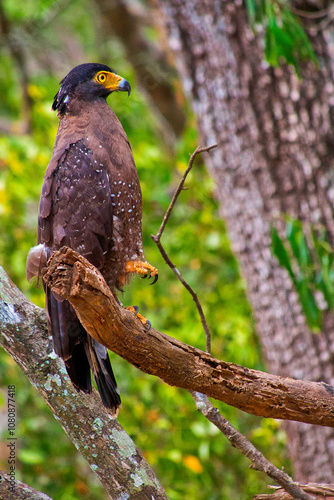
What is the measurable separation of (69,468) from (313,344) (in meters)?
2.50

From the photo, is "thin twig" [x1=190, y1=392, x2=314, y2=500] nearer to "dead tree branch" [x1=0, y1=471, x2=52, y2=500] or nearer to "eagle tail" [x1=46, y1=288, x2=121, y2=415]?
"eagle tail" [x1=46, y1=288, x2=121, y2=415]

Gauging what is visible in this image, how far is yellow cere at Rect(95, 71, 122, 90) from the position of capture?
2.65 metres

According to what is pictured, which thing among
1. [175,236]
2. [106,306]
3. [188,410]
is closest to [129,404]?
[188,410]

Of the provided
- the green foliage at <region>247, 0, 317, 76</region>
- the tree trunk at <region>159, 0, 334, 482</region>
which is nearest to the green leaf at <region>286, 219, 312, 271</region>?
the tree trunk at <region>159, 0, 334, 482</region>

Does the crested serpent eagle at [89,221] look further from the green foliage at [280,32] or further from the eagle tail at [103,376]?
the green foliage at [280,32]

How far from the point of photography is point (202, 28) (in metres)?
3.83

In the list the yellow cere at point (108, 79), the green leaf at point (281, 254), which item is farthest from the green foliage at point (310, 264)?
the yellow cere at point (108, 79)

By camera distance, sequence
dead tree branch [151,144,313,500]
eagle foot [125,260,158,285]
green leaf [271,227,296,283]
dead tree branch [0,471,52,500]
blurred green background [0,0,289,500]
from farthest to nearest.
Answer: blurred green background [0,0,289,500] → green leaf [271,227,296,283] → eagle foot [125,260,158,285] → dead tree branch [151,144,313,500] → dead tree branch [0,471,52,500]

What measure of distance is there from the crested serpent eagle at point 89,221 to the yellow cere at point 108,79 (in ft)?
0.75

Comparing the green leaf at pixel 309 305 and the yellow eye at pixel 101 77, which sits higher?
the yellow eye at pixel 101 77

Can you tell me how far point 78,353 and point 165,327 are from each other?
2.63 meters

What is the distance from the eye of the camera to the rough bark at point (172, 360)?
5.58 feet

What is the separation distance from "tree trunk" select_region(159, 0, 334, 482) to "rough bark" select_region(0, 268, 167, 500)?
5.93 feet

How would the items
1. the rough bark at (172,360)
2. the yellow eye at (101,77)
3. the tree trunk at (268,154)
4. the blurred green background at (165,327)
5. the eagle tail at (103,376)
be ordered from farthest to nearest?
the blurred green background at (165,327) → the tree trunk at (268,154) → the yellow eye at (101,77) → the eagle tail at (103,376) → the rough bark at (172,360)
